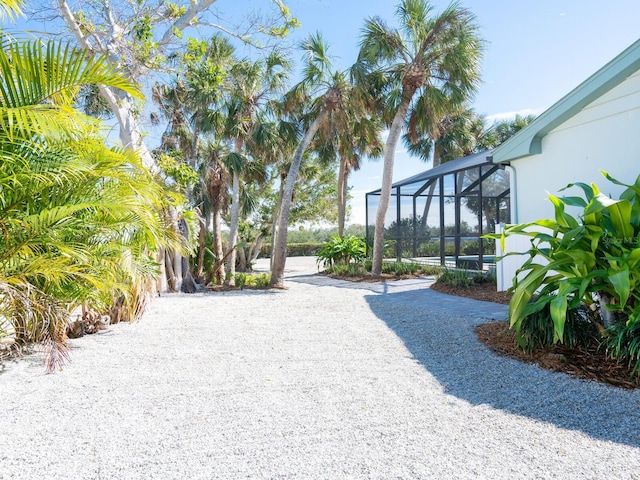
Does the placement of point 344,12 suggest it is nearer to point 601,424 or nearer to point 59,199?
point 59,199

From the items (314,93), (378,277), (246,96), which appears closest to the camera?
(314,93)

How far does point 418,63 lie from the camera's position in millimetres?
10344

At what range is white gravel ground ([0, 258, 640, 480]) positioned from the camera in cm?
203

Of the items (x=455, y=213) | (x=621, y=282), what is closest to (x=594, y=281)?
(x=621, y=282)

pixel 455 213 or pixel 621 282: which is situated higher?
pixel 455 213

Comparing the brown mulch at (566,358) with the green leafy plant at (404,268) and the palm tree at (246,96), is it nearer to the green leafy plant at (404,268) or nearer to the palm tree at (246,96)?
the green leafy plant at (404,268)

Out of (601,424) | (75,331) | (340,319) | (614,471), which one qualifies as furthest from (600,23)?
(75,331)

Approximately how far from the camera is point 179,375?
3.43m

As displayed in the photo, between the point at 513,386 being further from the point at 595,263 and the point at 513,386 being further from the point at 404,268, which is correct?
the point at 404,268

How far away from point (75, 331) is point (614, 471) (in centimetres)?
519

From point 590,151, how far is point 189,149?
42.1 feet

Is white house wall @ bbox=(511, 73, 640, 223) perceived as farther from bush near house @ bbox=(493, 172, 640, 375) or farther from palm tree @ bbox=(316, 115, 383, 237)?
palm tree @ bbox=(316, 115, 383, 237)

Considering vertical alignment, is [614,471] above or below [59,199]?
below

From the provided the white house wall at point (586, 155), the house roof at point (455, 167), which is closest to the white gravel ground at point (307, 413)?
the white house wall at point (586, 155)
